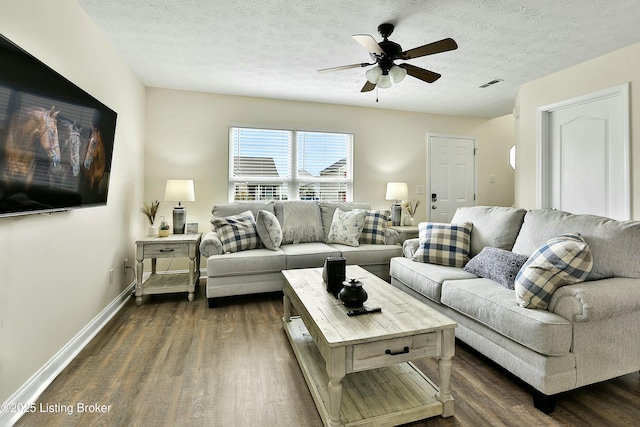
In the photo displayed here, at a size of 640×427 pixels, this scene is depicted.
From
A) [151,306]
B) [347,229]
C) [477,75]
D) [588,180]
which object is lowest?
[151,306]

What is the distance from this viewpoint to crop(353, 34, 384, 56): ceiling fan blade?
81.8 inches

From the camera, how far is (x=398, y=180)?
16.2 feet

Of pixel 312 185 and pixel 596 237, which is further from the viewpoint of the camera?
pixel 312 185

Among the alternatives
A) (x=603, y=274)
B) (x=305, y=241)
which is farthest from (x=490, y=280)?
(x=305, y=241)

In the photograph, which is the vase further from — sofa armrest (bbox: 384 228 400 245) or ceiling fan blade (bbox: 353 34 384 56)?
sofa armrest (bbox: 384 228 400 245)

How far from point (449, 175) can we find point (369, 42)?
3.58 m

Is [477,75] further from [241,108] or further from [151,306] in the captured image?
[151,306]

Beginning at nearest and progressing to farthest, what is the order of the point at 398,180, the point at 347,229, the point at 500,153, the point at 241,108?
the point at 347,229 < the point at 241,108 < the point at 398,180 < the point at 500,153

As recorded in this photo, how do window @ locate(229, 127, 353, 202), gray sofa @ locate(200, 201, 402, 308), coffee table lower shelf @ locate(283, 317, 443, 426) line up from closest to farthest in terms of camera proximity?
coffee table lower shelf @ locate(283, 317, 443, 426) → gray sofa @ locate(200, 201, 402, 308) → window @ locate(229, 127, 353, 202)

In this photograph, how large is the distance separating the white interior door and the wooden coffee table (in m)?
3.65

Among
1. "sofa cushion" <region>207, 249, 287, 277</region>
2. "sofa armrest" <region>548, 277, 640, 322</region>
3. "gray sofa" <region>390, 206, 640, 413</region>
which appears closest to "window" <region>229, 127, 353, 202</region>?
"sofa cushion" <region>207, 249, 287, 277</region>

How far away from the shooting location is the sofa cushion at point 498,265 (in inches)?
79.8

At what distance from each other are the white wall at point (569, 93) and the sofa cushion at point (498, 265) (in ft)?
6.03

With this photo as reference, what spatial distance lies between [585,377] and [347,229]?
2460 millimetres
